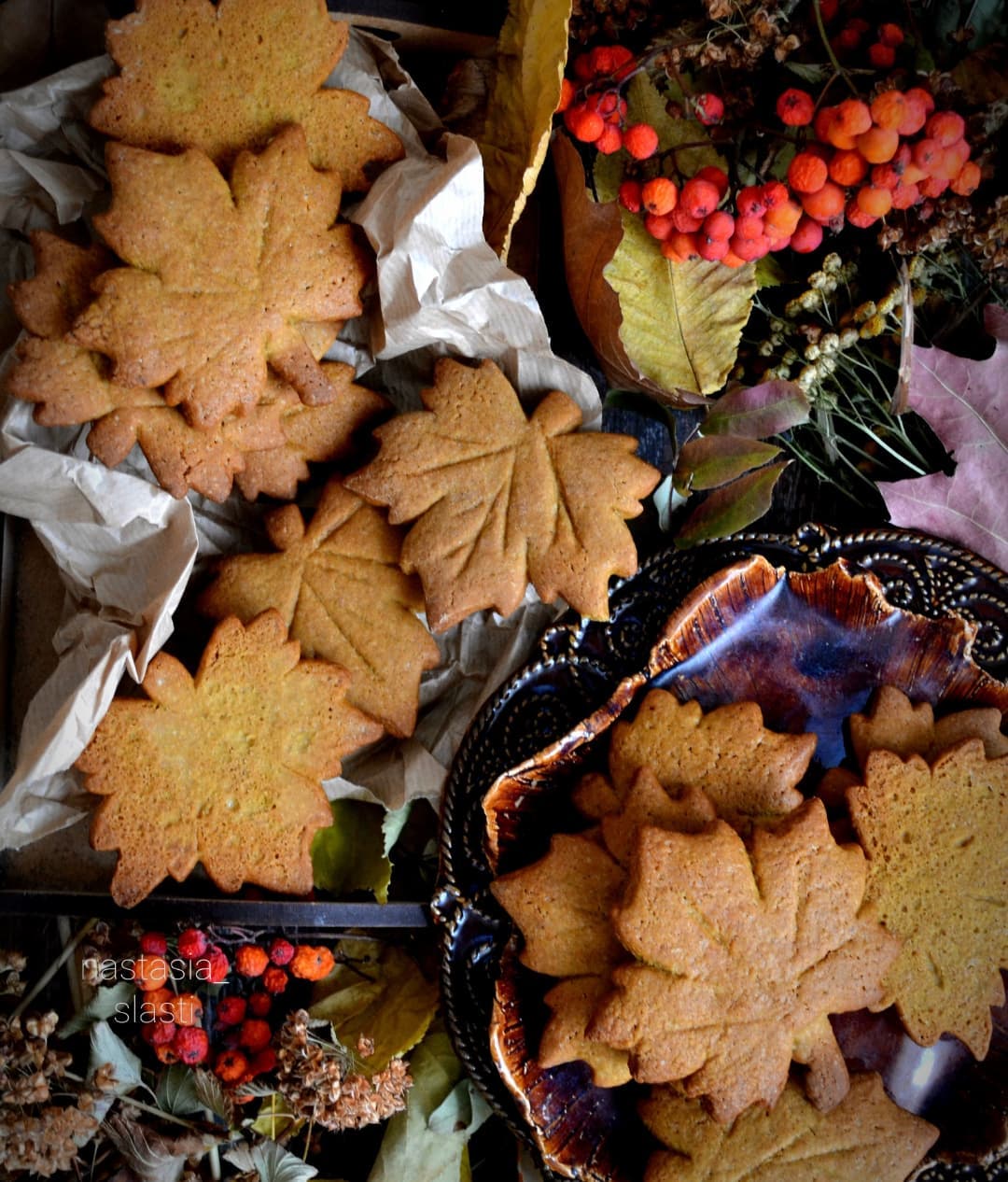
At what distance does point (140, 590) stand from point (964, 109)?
132 cm

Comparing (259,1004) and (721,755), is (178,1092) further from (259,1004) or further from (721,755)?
(721,755)

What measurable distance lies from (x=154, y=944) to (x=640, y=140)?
1.34 metres

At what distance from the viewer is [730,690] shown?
1675mm

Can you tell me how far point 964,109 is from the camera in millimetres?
1474

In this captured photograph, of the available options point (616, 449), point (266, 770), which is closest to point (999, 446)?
point (616, 449)

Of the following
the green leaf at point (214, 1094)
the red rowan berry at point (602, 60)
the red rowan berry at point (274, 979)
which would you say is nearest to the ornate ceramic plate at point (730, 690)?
the red rowan berry at point (274, 979)

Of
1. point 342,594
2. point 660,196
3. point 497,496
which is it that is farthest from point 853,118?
point 342,594

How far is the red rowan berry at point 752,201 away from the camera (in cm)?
146

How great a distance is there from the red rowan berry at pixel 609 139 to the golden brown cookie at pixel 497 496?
0.33 m

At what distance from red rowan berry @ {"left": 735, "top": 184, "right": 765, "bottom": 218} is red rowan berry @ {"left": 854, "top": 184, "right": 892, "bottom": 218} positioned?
0.42 feet

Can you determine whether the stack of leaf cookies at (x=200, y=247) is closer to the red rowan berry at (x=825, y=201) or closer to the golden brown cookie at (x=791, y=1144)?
the red rowan berry at (x=825, y=201)

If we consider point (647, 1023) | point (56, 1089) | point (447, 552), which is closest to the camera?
point (647, 1023)

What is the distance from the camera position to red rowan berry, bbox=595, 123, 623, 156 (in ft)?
4.88

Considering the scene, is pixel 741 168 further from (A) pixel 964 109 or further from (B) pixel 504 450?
(B) pixel 504 450
